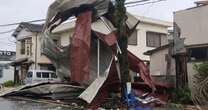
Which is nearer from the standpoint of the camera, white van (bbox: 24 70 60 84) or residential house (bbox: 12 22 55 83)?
white van (bbox: 24 70 60 84)

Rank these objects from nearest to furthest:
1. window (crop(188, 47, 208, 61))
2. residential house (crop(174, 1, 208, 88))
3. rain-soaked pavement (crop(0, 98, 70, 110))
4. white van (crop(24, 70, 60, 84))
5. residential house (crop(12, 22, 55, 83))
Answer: rain-soaked pavement (crop(0, 98, 70, 110)), window (crop(188, 47, 208, 61)), residential house (crop(174, 1, 208, 88)), white van (crop(24, 70, 60, 84)), residential house (crop(12, 22, 55, 83))

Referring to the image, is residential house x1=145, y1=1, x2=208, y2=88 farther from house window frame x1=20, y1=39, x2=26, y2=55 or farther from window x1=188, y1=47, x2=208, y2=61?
house window frame x1=20, y1=39, x2=26, y2=55

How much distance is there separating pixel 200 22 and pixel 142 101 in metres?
5.87

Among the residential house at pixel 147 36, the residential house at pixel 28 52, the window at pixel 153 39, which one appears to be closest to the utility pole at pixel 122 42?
the residential house at pixel 147 36

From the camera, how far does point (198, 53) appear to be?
2105cm

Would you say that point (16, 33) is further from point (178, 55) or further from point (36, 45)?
point (178, 55)

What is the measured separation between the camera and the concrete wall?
2073 cm

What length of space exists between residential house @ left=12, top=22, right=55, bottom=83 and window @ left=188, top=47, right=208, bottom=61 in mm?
26196

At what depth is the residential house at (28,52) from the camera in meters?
46.9

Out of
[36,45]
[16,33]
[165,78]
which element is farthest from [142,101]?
[16,33]

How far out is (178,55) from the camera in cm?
2150

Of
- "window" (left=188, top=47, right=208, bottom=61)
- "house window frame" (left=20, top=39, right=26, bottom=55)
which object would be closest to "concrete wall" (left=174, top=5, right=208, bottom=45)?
"window" (left=188, top=47, right=208, bottom=61)

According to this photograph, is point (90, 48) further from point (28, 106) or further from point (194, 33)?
point (194, 33)

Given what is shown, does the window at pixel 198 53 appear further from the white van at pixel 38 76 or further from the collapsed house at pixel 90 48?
the white van at pixel 38 76
